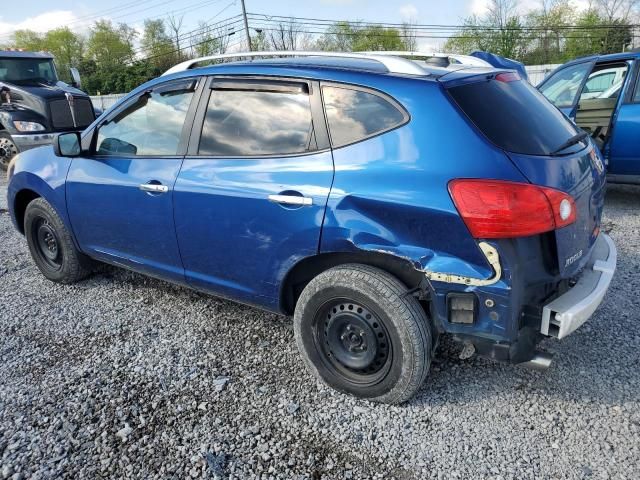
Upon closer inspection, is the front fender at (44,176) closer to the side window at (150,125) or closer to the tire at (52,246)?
the tire at (52,246)

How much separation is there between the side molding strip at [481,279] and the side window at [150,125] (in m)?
1.88

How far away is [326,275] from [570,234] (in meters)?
1.20

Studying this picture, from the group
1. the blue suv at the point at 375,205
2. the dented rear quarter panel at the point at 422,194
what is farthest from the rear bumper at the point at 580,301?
the dented rear quarter panel at the point at 422,194

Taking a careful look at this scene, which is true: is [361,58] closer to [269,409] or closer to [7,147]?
[269,409]

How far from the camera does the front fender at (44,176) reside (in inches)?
156

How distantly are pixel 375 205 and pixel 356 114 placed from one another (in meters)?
0.51

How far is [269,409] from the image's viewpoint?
8.88ft

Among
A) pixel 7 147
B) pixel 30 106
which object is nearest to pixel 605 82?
pixel 30 106

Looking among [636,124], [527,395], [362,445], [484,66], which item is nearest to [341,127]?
[484,66]

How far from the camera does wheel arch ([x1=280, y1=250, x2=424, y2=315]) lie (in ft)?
8.31

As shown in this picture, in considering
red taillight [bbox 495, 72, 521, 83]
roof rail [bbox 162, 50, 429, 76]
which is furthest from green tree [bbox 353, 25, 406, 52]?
red taillight [bbox 495, 72, 521, 83]

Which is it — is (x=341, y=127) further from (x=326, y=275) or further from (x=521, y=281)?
(x=521, y=281)

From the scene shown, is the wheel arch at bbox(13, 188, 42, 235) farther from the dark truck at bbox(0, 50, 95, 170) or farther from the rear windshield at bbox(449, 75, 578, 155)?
the dark truck at bbox(0, 50, 95, 170)

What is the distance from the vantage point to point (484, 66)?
3059mm
